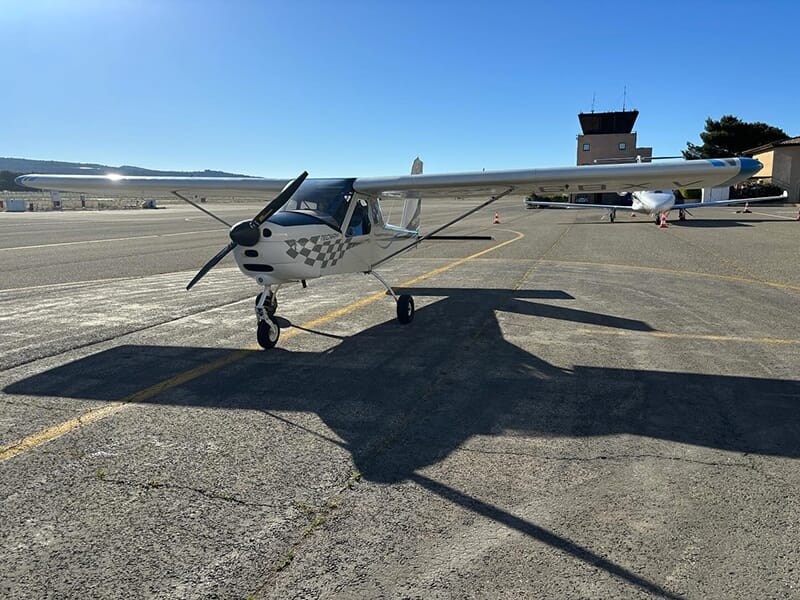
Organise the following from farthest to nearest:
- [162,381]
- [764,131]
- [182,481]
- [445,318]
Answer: [764,131]
[445,318]
[162,381]
[182,481]

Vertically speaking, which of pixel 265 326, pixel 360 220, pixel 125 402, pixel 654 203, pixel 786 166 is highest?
pixel 786 166

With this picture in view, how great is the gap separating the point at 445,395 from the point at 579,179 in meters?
3.99

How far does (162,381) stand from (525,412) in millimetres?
3584

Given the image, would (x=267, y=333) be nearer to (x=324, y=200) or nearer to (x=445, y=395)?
(x=324, y=200)

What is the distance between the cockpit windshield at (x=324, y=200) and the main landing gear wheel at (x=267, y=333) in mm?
1571

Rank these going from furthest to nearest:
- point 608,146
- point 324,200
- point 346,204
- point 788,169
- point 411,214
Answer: point 608,146 → point 788,169 → point 411,214 → point 346,204 → point 324,200

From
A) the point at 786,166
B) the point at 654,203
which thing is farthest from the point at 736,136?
the point at 654,203

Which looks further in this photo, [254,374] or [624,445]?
[254,374]

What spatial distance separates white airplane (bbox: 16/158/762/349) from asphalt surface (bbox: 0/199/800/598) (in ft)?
3.00

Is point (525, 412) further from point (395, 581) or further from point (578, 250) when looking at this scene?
point (578, 250)

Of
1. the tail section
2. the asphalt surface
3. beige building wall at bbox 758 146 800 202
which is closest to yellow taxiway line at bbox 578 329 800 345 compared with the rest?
the asphalt surface

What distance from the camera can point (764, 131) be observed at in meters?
75.3

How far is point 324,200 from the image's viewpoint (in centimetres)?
784

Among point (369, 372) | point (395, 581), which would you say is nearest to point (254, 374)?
point (369, 372)
